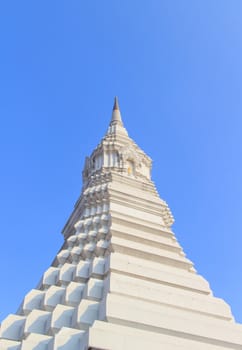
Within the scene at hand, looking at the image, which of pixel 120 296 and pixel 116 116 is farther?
pixel 116 116

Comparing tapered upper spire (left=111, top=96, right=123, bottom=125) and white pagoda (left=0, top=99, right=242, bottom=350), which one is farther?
tapered upper spire (left=111, top=96, right=123, bottom=125)

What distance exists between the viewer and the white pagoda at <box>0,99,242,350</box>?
966cm

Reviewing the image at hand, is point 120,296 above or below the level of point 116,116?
below

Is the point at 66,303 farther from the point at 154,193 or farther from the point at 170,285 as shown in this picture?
the point at 154,193

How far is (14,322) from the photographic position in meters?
11.3

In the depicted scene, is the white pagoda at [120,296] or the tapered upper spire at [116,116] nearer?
the white pagoda at [120,296]

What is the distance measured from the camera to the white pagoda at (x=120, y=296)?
9.66 metres

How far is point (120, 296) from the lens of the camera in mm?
11133

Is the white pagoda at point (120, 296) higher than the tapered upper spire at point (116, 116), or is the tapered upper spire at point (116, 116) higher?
the tapered upper spire at point (116, 116)

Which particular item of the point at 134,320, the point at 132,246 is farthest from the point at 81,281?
the point at 134,320

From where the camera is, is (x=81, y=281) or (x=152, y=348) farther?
(x=81, y=281)

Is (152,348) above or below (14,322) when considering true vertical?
below

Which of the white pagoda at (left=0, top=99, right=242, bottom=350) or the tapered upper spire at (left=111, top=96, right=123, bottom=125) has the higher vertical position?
the tapered upper spire at (left=111, top=96, right=123, bottom=125)

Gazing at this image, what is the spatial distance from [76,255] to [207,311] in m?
4.95
